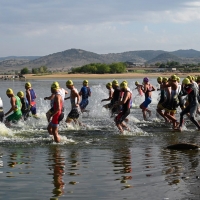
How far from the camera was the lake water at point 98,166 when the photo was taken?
7527 millimetres

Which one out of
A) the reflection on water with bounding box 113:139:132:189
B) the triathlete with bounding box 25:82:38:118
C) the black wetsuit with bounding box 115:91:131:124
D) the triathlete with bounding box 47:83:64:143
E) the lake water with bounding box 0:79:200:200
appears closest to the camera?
the lake water with bounding box 0:79:200:200

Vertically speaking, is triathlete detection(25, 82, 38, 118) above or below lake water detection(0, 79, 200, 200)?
above

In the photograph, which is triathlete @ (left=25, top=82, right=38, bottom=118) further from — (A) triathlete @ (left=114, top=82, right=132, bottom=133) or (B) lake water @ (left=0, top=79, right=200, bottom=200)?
(A) triathlete @ (left=114, top=82, right=132, bottom=133)

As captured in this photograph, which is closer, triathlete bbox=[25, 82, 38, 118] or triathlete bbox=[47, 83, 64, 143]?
triathlete bbox=[47, 83, 64, 143]

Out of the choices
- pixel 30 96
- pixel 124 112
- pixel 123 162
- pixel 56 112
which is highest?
pixel 30 96

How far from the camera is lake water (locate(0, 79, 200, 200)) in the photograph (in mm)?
7527

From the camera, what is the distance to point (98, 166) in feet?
31.1

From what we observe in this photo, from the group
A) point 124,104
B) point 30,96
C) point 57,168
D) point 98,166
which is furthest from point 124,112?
point 57,168

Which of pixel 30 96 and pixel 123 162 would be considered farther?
pixel 30 96

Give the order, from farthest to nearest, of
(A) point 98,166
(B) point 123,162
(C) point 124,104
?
1. (C) point 124,104
2. (B) point 123,162
3. (A) point 98,166

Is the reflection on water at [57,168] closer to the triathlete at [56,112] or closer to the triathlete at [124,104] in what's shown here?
the triathlete at [56,112]

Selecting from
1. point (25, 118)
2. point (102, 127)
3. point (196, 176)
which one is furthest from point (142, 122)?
point (196, 176)

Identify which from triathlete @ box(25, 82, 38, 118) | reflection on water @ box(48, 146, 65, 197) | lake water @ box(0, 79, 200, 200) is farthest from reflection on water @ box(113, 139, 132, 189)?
triathlete @ box(25, 82, 38, 118)

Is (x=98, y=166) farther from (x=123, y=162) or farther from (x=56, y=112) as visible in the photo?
(x=56, y=112)
